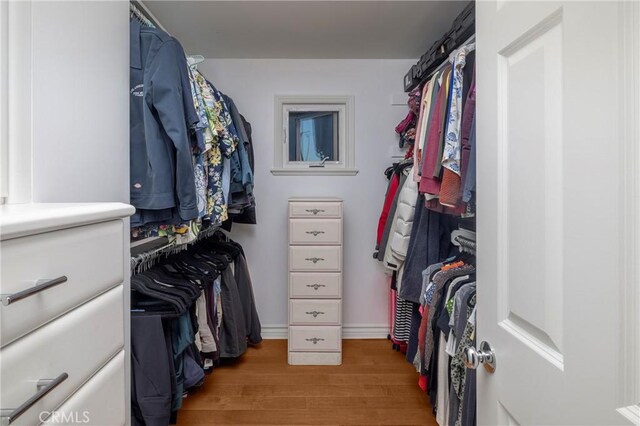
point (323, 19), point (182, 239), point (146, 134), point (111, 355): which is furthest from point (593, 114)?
point (323, 19)

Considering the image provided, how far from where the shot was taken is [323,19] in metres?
2.09

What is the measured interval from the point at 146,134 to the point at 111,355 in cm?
90

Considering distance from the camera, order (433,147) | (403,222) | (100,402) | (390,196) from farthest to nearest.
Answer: (390,196) < (403,222) < (433,147) < (100,402)

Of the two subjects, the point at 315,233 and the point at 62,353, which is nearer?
the point at 62,353

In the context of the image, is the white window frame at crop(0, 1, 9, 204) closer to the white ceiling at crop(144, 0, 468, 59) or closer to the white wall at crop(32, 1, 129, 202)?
the white wall at crop(32, 1, 129, 202)

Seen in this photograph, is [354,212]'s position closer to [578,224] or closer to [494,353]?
[494,353]

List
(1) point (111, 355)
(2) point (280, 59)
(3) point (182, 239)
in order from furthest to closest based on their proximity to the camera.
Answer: (2) point (280, 59) < (3) point (182, 239) < (1) point (111, 355)

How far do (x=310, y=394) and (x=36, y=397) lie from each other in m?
1.72

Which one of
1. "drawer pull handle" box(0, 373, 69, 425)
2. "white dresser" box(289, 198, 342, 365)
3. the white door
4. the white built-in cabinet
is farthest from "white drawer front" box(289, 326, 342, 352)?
"drawer pull handle" box(0, 373, 69, 425)

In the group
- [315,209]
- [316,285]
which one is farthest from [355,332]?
[315,209]

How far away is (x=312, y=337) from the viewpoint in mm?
2350

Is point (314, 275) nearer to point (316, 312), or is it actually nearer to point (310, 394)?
point (316, 312)

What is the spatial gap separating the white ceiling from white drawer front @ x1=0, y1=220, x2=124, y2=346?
1780 millimetres

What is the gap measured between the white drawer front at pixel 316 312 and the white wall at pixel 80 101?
1.43 m
